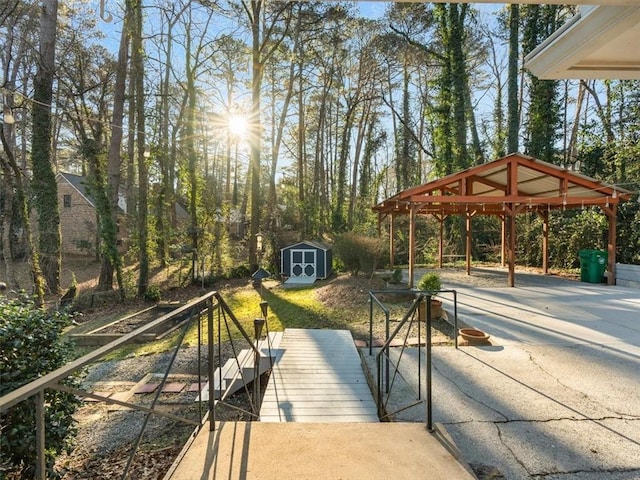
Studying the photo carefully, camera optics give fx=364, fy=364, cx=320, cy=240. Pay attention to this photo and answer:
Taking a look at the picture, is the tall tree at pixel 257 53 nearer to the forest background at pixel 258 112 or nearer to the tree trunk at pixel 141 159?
the forest background at pixel 258 112

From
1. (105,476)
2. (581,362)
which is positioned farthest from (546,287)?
(105,476)

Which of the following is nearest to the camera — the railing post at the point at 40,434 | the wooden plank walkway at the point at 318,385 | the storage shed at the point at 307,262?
the railing post at the point at 40,434

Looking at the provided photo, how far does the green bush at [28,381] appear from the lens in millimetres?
2424

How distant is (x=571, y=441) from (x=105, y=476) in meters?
3.78

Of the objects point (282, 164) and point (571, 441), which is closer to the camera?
point (571, 441)

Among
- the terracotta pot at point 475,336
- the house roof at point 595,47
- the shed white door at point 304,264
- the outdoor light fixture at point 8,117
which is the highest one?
the outdoor light fixture at point 8,117

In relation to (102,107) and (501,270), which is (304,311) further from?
(102,107)

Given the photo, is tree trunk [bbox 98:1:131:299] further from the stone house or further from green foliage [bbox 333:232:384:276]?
the stone house

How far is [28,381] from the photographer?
2568 mm

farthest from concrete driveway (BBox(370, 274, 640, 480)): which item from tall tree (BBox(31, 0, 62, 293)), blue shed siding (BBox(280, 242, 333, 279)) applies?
tall tree (BBox(31, 0, 62, 293))

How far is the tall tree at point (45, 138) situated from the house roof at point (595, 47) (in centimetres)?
1234

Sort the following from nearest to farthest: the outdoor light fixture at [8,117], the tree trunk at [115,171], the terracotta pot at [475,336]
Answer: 1. the terracotta pot at [475,336]
2. the outdoor light fixture at [8,117]
3. the tree trunk at [115,171]

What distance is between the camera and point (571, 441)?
278cm

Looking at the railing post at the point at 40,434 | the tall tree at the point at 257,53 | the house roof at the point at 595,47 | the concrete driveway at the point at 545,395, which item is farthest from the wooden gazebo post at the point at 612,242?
the railing post at the point at 40,434
